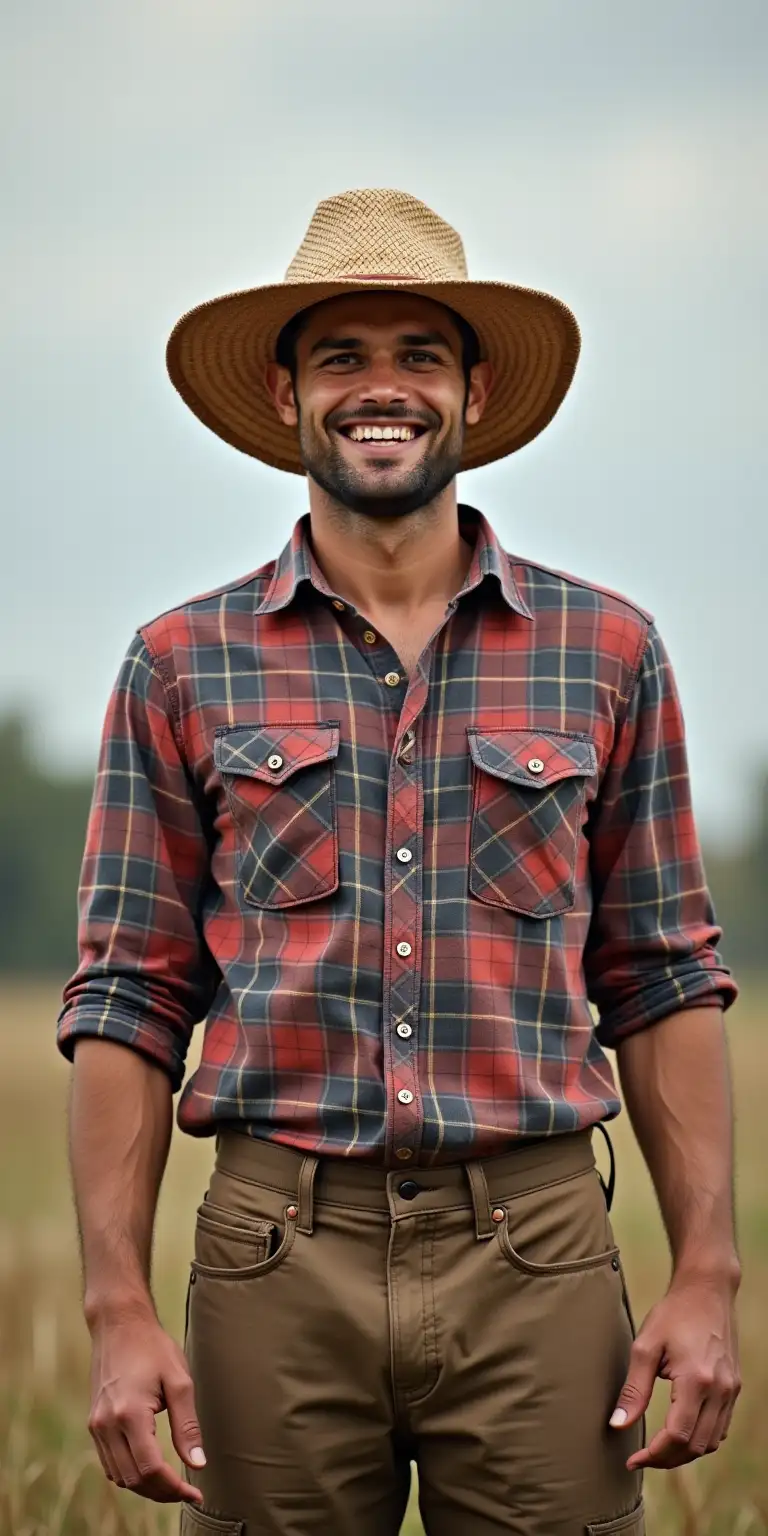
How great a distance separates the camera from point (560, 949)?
10.9ft

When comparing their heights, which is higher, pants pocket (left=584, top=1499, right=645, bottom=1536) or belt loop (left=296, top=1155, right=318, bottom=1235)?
belt loop (left=296, top=1155, right=318, bottom=1235)

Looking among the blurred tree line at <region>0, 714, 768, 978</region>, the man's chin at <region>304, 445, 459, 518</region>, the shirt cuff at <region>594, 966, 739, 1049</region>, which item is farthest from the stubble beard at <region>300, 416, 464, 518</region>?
the blurred tree line at <region>0, 714, 768, 978</region>

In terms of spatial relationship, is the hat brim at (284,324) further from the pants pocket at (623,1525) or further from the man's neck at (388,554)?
the pants pocket at (623,1525)

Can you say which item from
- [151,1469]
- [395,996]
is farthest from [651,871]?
[151,1469]

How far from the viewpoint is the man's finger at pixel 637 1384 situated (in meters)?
3.22

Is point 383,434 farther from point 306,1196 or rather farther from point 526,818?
point 306,1196

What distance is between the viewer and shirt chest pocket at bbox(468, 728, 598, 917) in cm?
332

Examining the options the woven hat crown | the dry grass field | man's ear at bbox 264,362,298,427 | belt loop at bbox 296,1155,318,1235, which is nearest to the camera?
belt loop at bbox 296,1155,318,1235

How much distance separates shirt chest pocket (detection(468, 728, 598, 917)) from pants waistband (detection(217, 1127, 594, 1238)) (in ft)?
1.34

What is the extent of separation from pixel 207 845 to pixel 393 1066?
1.78ft

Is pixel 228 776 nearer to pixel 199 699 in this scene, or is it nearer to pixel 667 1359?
pixel 199 699

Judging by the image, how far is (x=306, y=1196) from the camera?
318 centimetres

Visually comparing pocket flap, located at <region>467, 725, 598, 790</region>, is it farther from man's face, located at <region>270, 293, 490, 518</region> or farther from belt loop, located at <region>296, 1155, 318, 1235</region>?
belt loop, located at <region>296, 1155, 318, 1235</region>

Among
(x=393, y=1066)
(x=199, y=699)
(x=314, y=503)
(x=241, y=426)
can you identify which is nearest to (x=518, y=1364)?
(x=393, y=1066)
